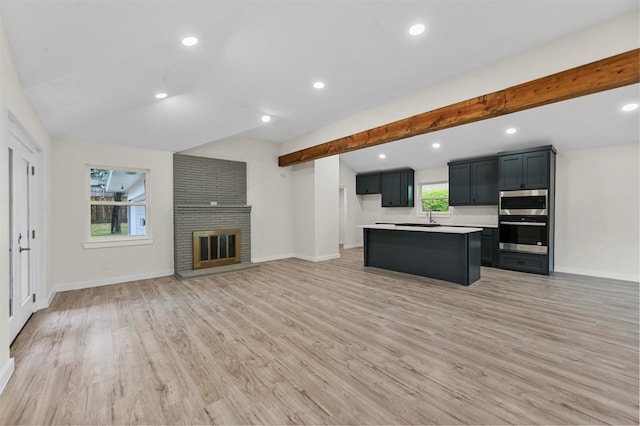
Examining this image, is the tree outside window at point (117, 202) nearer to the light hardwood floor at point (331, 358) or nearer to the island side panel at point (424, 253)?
the light hardwood floor at point (331, 358)

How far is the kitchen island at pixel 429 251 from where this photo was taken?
4.66 metres

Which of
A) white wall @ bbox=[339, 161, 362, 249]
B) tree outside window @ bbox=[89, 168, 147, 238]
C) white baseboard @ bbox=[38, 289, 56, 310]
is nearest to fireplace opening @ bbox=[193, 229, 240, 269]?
tree outside window @ bbox=[89, 168, 147, 238]

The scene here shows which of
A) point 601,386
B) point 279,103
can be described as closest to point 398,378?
point 601,386

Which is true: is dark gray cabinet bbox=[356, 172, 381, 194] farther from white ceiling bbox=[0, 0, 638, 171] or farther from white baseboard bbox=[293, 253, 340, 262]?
white ceiling bbox=[0, 0, 638, 171]

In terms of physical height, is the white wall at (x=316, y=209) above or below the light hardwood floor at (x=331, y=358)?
above

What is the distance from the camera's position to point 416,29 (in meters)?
2.56

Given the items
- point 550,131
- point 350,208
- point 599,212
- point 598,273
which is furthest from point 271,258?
point 599,212

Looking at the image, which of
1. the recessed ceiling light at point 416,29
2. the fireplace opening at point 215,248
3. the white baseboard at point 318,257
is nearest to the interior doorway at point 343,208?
the white baseboard at point 318,257

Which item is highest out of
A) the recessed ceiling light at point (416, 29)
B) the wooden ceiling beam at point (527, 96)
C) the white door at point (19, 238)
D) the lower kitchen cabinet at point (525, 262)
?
the recessed ceiling light at point (416, 29)

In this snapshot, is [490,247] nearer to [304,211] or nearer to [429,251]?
[429,251]

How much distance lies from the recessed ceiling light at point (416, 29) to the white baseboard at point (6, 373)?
4210 millimetres

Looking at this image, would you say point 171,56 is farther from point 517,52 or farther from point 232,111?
point 517,52

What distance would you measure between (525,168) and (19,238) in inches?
302

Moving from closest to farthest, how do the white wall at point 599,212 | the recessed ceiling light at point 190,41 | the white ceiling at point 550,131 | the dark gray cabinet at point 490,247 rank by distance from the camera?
1. the recessed ceiling light at point 190,41
2. the white ceiling at point 550,131
3. the white wall at point 599,212
4. the dark gray cabinet at point 490,247
